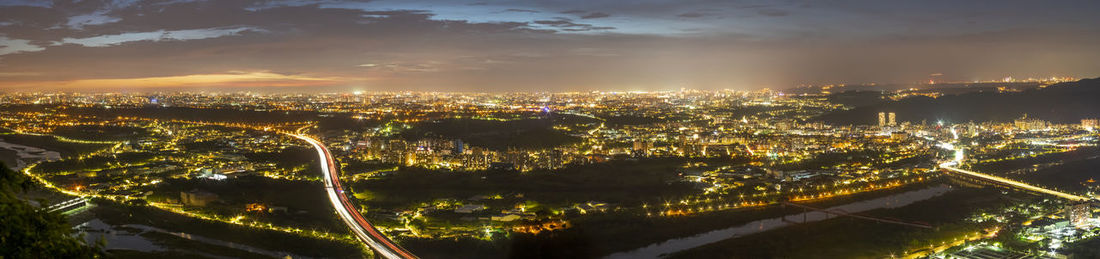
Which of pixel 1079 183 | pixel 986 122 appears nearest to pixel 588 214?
pixel 1079 183

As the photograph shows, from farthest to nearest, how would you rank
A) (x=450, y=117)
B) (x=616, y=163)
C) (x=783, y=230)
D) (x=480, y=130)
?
(x=450, y=117) → (x=480, y=130) → (x=616, y=163) → (x=783, y=230)

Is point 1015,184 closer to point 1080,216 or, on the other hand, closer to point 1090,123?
point 1080,216

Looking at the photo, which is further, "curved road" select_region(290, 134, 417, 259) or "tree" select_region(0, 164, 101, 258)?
"curved road" select_region(290, 134, 417, 259)

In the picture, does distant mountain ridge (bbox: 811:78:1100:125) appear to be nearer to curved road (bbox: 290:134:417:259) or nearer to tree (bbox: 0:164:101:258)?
curved road (bbox: 290:134:417:259)

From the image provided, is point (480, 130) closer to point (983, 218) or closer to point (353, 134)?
point (353, 134)

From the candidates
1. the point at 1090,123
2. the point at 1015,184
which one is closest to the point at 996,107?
the point at 1090,123

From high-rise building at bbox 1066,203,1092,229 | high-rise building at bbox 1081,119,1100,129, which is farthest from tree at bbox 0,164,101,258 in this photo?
high-rise building at bbox 1081,119,1100,129
